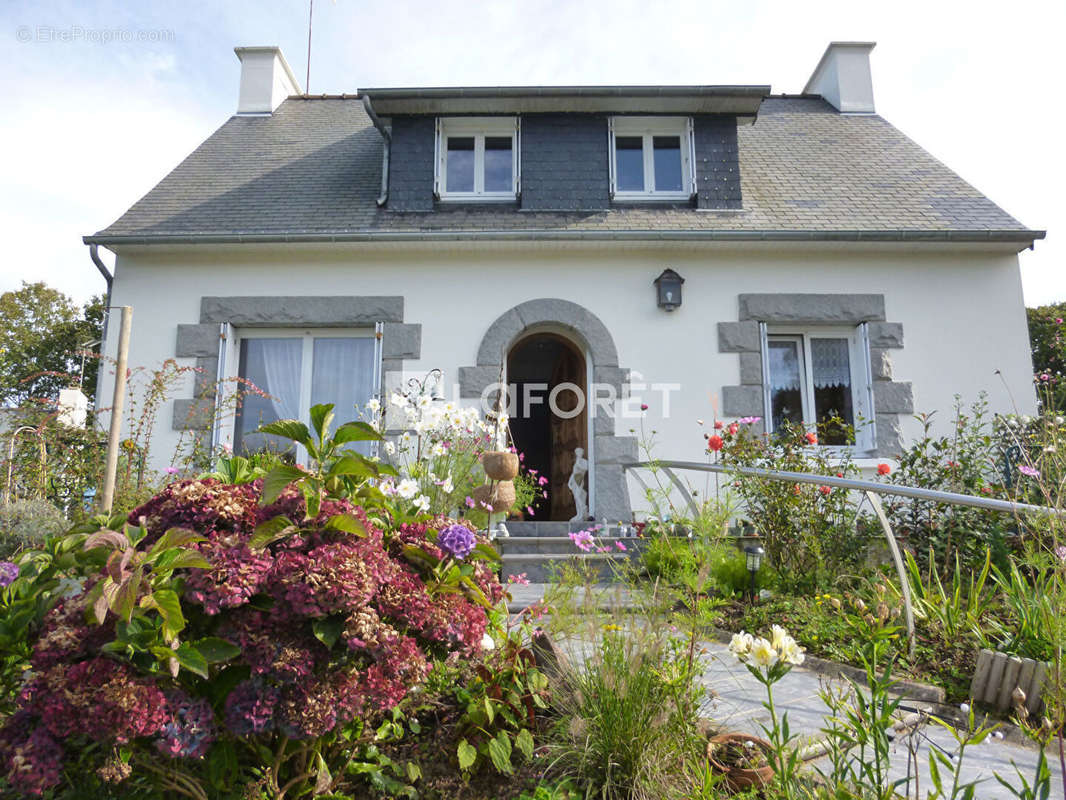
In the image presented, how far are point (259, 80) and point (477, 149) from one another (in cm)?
409

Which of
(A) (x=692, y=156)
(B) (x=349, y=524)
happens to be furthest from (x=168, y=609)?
(A) (x=692, y=156)

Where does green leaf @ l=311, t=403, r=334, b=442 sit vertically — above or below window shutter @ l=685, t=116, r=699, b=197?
below

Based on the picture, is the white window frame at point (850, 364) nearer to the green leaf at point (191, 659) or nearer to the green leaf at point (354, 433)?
the green leaf at point (354, 433)

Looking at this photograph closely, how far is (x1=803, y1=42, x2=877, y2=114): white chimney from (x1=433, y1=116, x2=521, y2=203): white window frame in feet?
16.9

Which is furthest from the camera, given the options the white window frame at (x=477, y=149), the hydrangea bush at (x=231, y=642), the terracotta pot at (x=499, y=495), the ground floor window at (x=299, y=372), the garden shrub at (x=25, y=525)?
the white window frame at (x=477, y=149)

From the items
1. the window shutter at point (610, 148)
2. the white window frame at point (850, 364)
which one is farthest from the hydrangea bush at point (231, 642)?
the window shutter at point (610, 148)

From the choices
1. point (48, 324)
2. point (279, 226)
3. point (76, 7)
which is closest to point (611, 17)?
point (279, 226)

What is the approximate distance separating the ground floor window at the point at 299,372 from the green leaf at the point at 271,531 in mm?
4949

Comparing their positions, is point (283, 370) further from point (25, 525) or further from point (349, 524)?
point (349, 524)

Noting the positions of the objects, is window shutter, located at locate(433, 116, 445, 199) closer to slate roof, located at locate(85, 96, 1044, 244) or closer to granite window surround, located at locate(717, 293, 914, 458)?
slate roof, located at locate(85, 96, 1044, 244)

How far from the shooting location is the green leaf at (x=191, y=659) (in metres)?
1.35

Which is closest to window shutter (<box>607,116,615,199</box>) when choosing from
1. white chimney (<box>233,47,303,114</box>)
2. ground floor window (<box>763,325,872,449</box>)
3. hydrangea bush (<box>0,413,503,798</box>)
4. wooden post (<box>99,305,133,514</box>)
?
ground floor window (<box>763,325,872,449</box>)

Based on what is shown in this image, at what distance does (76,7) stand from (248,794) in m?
8.21

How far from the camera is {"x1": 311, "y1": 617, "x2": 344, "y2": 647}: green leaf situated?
1.45 meters
